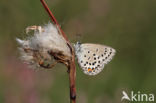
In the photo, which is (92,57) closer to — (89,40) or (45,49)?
(45,49)

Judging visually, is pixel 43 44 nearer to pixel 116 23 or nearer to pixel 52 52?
pixel 52 52

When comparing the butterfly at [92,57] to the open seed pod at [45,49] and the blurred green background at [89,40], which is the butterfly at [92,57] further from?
the blurred green background at [89,40]

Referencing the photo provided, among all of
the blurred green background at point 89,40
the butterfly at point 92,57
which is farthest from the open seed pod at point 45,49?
the blurred green background at point 89,40

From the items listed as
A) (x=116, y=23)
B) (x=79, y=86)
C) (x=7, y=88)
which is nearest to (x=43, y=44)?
(x=7, y=88)

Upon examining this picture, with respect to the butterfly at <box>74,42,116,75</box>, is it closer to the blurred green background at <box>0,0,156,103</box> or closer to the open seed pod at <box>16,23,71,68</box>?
the open seed pod at <box>16,23,71,68</box>

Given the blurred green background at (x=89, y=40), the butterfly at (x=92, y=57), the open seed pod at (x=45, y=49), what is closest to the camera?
the open seed pod at (x=45, y=49)

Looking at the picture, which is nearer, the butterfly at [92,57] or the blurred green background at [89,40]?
the butterfly at [92,57]

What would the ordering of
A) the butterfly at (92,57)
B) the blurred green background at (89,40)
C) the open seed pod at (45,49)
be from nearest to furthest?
1. the open seed pod at (45,49)
2. the butterfly at (92,57)
3. the blurred green background at (89,40)
